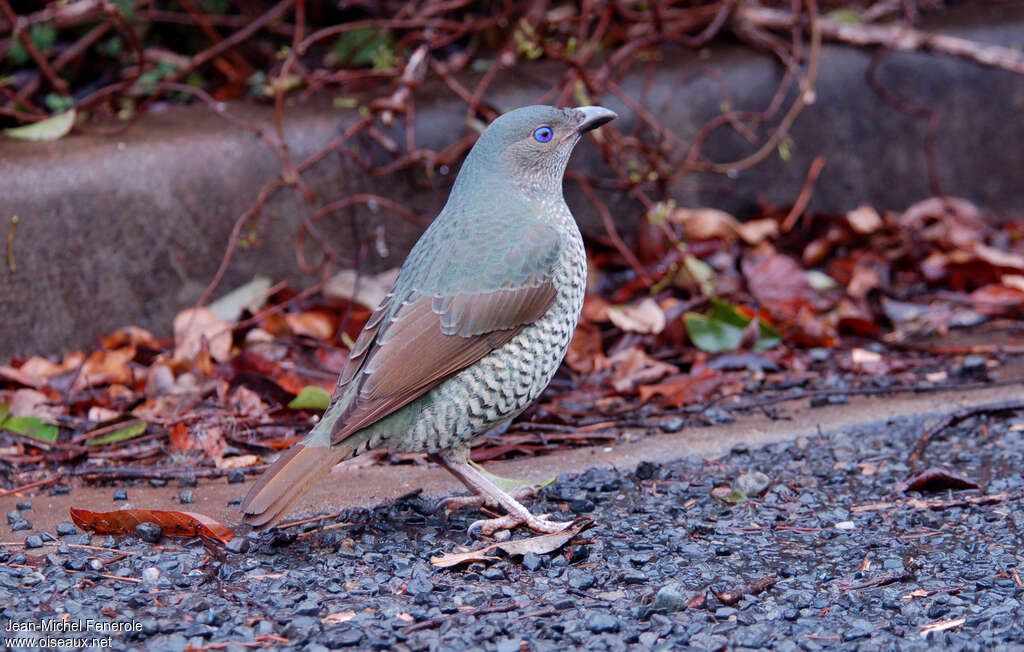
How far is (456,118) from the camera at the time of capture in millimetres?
5410

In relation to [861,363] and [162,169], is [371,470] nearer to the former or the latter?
[162,169]

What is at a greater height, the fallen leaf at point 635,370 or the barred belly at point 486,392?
the barred belly at point 486,392

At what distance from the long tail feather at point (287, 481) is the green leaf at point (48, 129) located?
2.54m

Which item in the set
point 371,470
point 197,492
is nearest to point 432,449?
point 371,470

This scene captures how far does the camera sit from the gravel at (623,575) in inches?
103

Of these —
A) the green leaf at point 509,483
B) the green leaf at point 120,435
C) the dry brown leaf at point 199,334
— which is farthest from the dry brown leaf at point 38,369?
the green leaf at point 509,483

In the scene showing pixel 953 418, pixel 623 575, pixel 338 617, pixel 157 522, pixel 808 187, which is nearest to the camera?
pixel 338 617

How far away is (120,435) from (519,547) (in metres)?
1.77

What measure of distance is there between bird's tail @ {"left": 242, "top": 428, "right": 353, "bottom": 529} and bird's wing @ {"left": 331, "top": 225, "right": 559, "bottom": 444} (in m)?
0.10

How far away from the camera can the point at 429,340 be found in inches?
132

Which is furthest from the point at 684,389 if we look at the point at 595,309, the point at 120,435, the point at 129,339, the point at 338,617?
the point at 129,339

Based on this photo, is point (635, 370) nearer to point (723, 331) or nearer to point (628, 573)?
Result: point (723, 331)

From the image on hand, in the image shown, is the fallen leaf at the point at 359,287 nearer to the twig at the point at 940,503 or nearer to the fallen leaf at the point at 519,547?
the fallen leaf at the point at 519,547

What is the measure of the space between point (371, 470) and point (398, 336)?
79cm
